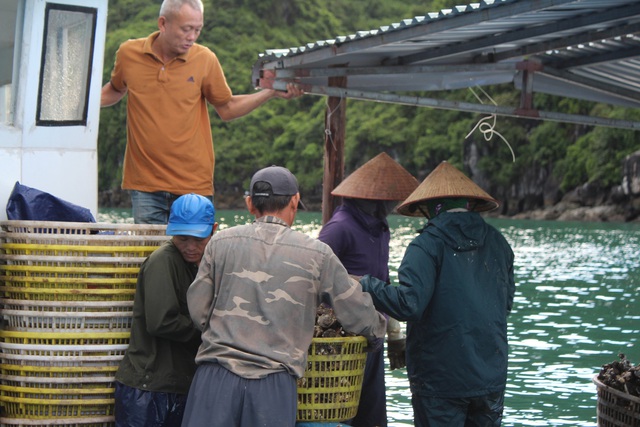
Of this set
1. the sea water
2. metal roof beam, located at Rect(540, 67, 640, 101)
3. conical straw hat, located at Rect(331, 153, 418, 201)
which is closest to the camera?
conical straw hat, located at Rect(331, 153, 418, 201)

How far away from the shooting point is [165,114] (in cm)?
600

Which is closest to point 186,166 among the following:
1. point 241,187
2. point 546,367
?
point 546,367

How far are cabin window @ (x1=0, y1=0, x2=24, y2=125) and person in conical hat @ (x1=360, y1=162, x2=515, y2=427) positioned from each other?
2.30m

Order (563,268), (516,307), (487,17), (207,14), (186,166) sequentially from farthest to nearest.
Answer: (207,14)
(563,268)
(516,307)
(487,17)
(186,166)

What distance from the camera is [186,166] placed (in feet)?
19.9

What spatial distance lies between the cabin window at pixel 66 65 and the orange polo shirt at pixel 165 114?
215 mm

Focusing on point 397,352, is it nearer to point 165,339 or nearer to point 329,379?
point 329,379

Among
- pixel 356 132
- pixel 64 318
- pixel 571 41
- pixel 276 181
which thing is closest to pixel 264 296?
pixel 276 181

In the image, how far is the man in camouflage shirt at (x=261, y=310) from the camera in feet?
14.1

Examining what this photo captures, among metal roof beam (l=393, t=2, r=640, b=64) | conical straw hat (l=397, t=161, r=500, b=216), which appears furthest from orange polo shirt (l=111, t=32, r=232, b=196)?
metal roof beam (l=393, t=2, r=640, b=64)

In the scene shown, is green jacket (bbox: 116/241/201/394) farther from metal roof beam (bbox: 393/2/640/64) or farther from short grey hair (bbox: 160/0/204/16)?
metal roof beam (bbox: 393/2/640/64)

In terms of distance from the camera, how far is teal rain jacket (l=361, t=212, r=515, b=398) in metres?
4.95

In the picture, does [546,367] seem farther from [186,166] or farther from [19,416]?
[19,416]

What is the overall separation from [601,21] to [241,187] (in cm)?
9887
